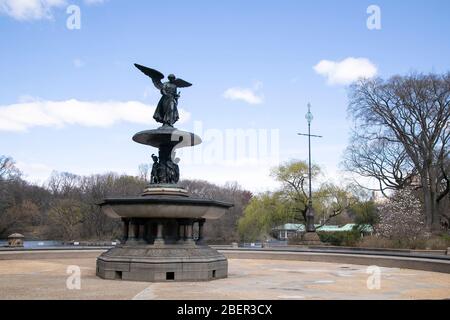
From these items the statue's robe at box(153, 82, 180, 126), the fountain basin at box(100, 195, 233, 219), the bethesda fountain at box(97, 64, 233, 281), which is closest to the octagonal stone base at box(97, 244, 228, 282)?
the bethesda fountain at box(97, 64, 233, 281)

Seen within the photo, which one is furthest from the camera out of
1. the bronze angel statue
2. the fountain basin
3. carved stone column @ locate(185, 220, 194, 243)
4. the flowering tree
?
the flowering tree

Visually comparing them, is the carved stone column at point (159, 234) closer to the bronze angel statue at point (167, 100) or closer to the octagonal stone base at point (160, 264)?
the octagonal stone base at point (160, 264)

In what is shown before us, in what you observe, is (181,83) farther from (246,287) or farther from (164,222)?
(246,287)

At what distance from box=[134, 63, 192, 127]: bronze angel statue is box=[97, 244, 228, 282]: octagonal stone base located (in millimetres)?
4801

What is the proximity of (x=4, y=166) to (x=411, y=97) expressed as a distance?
5129 cm

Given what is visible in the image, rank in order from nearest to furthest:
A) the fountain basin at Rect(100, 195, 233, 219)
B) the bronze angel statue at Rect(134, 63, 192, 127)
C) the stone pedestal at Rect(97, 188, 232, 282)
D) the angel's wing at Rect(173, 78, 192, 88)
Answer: the stone pedestal at Rect(97, 188, 232, 282) < the fountain basin at Rect(100, 195, 233, 219) < the bronze angel statue at Rect(134, 63, 192, 127) < the angel's wing at Rect(173, 78, 192, 88)

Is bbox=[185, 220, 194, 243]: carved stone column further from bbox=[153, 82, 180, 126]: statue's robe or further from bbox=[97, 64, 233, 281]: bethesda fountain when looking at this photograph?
bbox=[153, 82, 180, 126]: statue's robe

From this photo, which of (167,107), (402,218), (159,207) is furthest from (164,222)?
(402,218)

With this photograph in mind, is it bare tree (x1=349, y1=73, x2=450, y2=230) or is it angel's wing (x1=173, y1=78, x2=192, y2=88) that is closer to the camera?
angel's wing (x1=173, y1=78, x2=192, y2=88)

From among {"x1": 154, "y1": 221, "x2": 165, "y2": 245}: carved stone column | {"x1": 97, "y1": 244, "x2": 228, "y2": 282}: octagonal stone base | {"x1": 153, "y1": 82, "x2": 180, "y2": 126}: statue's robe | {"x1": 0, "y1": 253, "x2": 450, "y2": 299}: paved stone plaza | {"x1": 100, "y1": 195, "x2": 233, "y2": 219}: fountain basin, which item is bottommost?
{"x1": 0, "y1": 253, "x2": 450, "y2": 299}: paved stone plaza

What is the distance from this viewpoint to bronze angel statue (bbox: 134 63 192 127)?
57.8 ft

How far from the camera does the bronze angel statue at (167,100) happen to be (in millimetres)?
17609

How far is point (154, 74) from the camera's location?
1741cm
